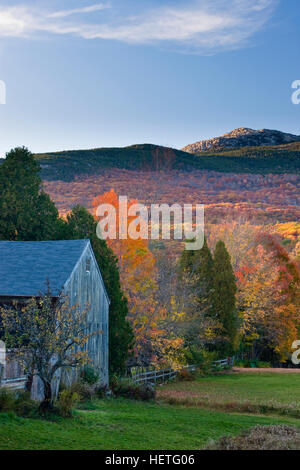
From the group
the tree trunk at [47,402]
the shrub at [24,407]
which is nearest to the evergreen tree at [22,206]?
the shrub at [24,407]

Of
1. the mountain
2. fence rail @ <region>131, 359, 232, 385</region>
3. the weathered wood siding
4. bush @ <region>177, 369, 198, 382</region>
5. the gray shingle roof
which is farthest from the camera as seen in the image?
the mountain

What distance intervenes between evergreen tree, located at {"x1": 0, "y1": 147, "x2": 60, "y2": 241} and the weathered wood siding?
22.0 feet

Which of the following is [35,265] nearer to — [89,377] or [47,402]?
[89,377]

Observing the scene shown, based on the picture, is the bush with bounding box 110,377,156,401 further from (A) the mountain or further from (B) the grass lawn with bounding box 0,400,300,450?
(A) the mountain

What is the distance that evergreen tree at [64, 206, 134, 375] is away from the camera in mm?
24391

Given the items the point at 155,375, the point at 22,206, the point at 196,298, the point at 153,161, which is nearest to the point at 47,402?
the point at 155,375

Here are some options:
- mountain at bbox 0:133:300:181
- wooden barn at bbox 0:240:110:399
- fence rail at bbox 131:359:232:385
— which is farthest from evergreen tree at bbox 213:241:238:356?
mountain at bbox 0:133:300:181

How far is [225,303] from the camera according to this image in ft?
133

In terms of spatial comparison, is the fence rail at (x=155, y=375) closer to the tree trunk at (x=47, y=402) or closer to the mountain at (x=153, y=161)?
the tree trunk at (x=47, y=402)

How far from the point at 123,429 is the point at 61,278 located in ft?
24.6

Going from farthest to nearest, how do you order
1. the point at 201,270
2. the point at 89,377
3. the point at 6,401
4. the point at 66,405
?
the point at 201,270, the point at 89,377, the point at 66,405, the point at 6,401

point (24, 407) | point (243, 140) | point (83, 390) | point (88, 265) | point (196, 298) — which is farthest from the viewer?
point (243, 140)

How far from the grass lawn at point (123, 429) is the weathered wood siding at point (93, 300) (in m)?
4.62

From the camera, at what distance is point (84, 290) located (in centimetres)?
2114
